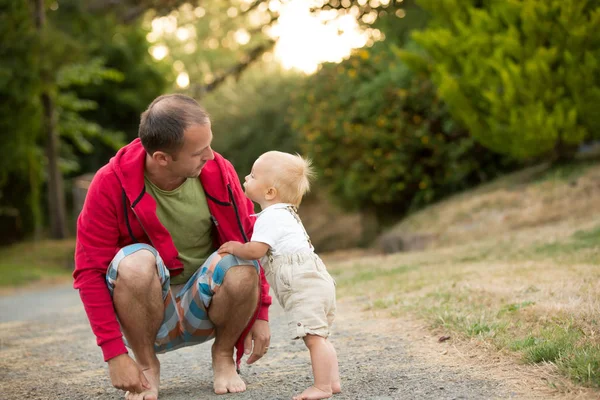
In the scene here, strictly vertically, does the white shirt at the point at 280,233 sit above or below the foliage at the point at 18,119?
below

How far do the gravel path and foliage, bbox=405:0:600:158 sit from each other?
198 inches

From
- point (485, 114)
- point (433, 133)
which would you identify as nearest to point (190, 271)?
point (485, 114)

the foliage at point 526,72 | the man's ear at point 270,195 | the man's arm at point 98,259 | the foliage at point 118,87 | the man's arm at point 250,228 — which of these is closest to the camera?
the man's arm at point 98,259

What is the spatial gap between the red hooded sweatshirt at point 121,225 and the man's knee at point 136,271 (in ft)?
0.36

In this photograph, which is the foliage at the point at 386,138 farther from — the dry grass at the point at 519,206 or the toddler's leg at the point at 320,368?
the toddler's leg at the point at 320,368

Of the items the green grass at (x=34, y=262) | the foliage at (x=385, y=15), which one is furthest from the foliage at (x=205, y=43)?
the foliage at (x=385, y=15)

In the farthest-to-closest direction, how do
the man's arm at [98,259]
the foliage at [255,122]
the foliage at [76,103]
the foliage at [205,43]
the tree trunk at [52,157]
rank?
the foliage at [205,43] < the foliage at [255,122] < the foliage at [76,103] < the tree trunk at [52,157] < the man's arm at [98,259]

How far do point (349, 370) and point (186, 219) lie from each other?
3.62ft

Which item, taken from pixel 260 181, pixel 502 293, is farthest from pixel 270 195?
pixel 502 293

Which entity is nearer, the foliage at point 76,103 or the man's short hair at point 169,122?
the man's short hair at point 169,122

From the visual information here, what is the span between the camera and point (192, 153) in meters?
3.27

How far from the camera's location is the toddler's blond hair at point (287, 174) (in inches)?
132

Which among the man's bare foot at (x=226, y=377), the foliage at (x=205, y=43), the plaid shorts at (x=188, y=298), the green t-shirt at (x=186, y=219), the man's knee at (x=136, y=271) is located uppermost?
the foliage at (x=205, y=43)

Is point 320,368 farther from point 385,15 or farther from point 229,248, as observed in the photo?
point 385,15
